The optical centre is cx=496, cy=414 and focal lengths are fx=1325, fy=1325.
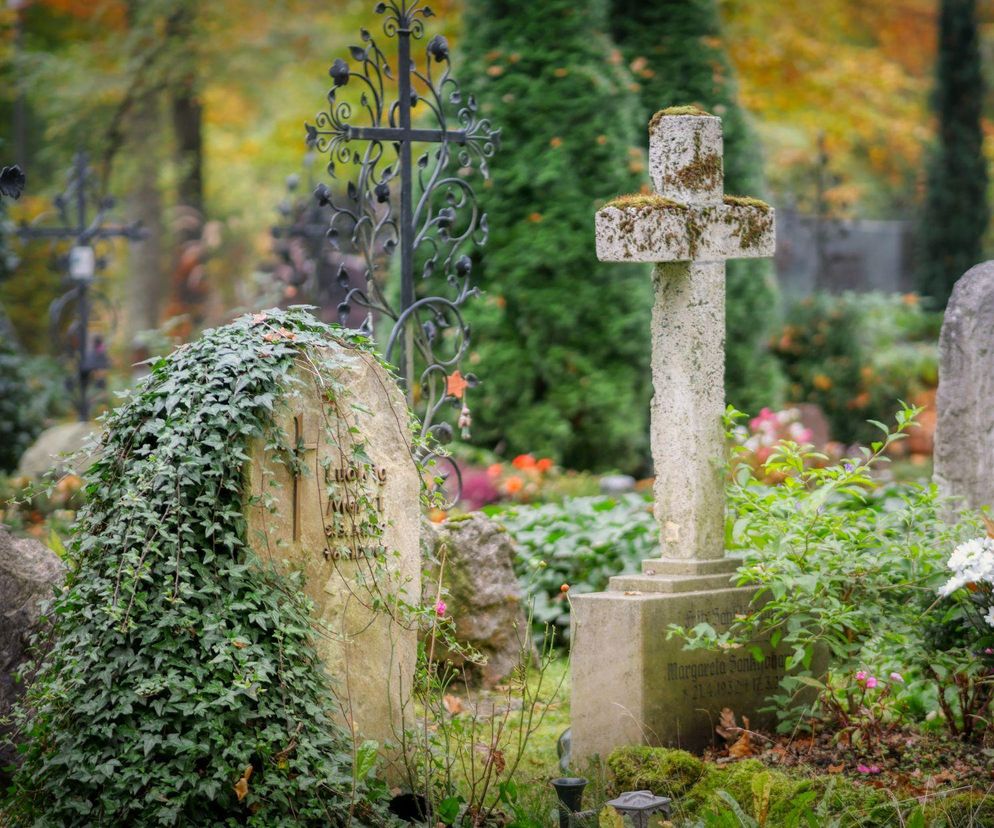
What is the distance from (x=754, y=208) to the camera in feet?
18.8

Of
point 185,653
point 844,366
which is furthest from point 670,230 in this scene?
point 844,366

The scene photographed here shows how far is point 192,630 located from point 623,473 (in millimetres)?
7609

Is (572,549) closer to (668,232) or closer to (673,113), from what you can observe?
(668,232)

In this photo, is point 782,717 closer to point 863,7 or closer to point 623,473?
point 623,473

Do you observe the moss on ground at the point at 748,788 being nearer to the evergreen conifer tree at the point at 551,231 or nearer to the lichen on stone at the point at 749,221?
the lichen on stone at the point at 749,221

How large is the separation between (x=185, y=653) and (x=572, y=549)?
3769 mm

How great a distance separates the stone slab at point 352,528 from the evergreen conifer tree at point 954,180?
15.6m

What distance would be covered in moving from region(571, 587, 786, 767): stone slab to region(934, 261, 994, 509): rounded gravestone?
1.20 meters

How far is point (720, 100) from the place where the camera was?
12867 mm

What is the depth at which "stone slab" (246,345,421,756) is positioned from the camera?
4.54 meters

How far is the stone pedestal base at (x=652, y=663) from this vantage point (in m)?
5.22

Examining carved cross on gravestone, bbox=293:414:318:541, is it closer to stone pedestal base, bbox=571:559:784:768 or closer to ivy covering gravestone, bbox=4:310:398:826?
ivy covering gravestone, bbox=4:310:398:826

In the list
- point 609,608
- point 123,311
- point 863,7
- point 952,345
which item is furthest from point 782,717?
point 863,7

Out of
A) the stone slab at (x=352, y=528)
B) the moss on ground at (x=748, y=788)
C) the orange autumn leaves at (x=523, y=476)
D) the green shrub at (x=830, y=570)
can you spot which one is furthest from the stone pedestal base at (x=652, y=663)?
the orange autumn leaves at (x=523, y=476)
